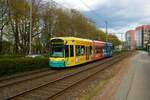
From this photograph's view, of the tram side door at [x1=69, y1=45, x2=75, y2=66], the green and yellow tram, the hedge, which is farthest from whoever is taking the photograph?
the tram side door at [x1=69, y1=45, x2=75, y2=66]

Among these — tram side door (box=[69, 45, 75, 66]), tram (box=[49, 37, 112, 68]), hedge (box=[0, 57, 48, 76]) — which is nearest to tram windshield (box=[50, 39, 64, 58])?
tram (box=[49, 37, 112, 68])

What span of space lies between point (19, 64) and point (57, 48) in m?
3.97

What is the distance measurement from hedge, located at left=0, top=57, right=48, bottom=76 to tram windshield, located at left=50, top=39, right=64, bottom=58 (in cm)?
203

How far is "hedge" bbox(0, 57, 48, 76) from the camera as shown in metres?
20.8

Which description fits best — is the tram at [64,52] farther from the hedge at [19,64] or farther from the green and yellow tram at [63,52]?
the hedge at [19,64]

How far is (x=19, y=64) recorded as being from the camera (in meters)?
23.0

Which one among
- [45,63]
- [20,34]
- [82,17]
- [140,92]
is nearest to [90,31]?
[82,17]

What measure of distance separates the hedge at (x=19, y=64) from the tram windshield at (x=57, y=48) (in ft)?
6.66

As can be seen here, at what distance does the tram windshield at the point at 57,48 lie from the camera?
2505cm

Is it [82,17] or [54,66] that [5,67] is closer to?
[54,66]

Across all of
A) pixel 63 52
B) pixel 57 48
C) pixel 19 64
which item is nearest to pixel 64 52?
pixel 63 52

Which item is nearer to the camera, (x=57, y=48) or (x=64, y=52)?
(x=64, y=52)

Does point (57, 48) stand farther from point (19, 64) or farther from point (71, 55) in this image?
point (19, 64)

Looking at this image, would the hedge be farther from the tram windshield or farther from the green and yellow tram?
the tram windshield
